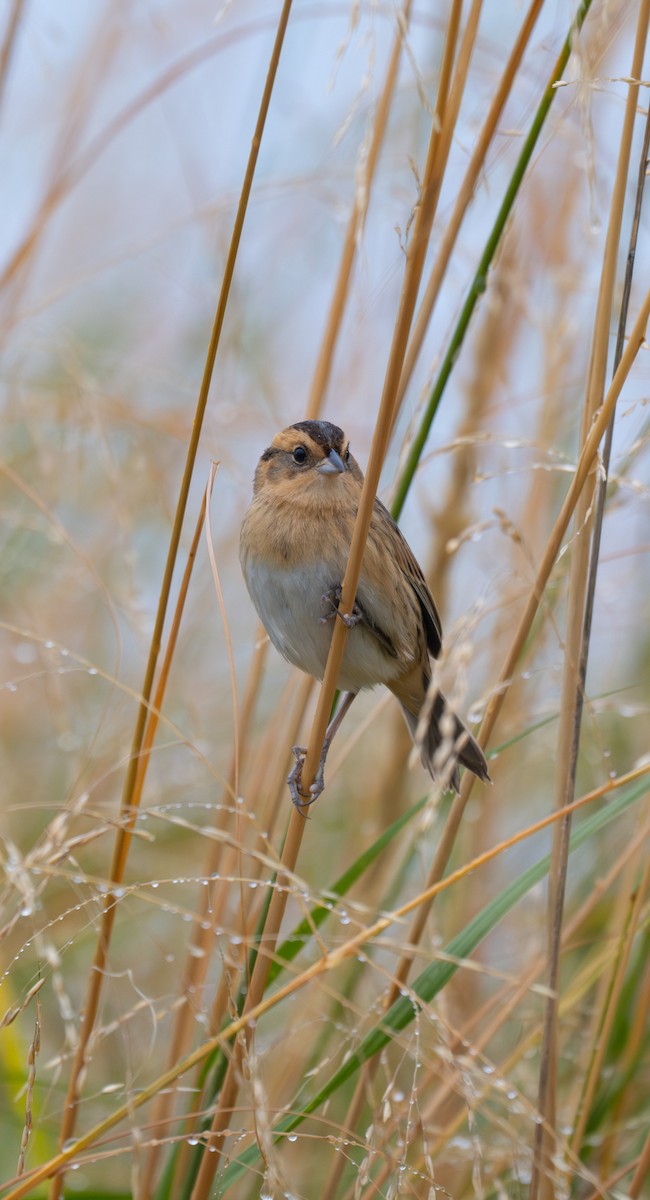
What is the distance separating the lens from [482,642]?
2.83m

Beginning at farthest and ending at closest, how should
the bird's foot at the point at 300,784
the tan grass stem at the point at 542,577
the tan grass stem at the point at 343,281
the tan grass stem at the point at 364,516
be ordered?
the tan grass stem at the point at 343,281
the bird's foot at the point at 300,784
the tan grass stem at the point at 542,577
the tan grass stem at the point at 364,516

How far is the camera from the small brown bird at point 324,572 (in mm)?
2389

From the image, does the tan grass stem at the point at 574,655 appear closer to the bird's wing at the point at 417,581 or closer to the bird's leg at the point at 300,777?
the bird's leg at the point at 300,777

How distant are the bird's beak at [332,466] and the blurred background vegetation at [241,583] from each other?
0.38 feet

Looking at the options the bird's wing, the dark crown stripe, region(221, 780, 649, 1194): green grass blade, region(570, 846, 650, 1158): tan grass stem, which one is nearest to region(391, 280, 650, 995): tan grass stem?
region(221, 780, 649, 1194): green grass blade

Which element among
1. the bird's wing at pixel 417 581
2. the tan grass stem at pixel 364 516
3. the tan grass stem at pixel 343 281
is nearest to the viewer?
the tan grass stem at pixel 364 516

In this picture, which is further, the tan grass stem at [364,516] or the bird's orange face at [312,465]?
the bird's orange face at [312,465]

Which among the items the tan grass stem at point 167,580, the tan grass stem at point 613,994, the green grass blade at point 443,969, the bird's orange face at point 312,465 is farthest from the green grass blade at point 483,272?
the tan grass stem at point 613,994

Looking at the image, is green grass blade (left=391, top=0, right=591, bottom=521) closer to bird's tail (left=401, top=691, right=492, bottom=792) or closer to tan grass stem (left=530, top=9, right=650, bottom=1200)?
tan grass stem (left=530, top=9, right=650, bottom=1200)

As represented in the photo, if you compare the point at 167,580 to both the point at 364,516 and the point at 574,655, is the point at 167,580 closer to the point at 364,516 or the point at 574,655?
the point at 364,516

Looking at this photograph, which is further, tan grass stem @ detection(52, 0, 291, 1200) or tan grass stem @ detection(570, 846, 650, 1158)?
tan grass stem @ detection(570, 846, 650, 1158)

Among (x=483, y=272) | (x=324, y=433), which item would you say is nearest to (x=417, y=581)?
(x=324, y=433)

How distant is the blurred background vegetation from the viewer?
7.04ft

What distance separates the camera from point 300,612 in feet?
7.85
